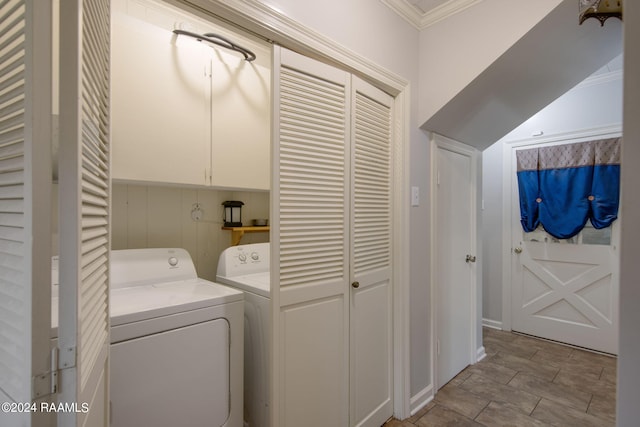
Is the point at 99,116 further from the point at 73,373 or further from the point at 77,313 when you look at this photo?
the point at 73,373

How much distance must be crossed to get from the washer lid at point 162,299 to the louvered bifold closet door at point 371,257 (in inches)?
28.1

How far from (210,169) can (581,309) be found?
12.2 ft

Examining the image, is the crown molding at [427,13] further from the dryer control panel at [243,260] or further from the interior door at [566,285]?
the interior door at [566,285]

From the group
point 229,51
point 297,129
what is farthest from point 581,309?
point 229,51

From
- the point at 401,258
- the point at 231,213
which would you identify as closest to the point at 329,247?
the point at 401,258

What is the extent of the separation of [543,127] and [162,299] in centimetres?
392

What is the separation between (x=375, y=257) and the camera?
184 centimetres

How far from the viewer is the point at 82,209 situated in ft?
2.24

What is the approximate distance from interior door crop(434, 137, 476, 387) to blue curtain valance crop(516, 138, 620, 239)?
1.05 m

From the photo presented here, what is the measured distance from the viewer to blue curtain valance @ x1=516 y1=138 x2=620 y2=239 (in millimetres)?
2844

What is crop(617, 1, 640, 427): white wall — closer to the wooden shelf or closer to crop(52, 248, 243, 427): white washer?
crop(52, 248, 243, 427): white washer

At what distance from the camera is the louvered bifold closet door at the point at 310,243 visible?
4.45ft

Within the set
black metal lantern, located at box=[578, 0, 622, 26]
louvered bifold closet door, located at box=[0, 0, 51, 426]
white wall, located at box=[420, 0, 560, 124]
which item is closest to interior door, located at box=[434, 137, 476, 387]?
white wall, located at box=[420, 0, 560, 124]

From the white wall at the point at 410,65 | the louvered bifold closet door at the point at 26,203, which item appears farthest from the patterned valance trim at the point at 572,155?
the louvered bifold closet door at the point at 26,203
